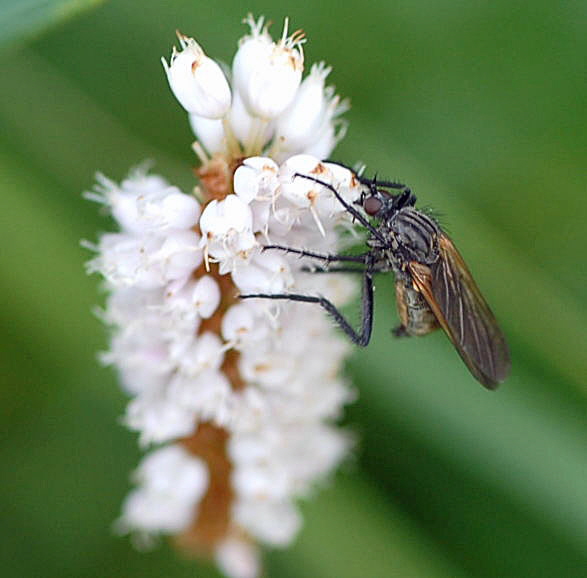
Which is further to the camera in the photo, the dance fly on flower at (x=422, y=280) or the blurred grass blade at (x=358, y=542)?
the blurred grass blade at (x=358, y=542)

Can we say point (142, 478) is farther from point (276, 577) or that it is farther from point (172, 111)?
point (172, 111)

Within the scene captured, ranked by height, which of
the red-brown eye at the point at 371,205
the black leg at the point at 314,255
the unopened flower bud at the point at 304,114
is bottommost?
the black leg at the point at 314,255

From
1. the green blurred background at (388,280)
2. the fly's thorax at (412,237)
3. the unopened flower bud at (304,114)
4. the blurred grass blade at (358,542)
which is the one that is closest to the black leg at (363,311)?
the fly's thorax at (412,237)

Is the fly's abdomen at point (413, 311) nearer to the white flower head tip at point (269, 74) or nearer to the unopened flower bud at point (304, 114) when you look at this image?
the unopened flower bud at point (304, 114)

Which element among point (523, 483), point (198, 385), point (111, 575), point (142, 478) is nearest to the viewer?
point (198, 385)

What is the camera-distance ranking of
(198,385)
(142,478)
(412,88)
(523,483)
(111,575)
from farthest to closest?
(412,88) < (111,575) < (523,483) < (142,478) < (198,385)

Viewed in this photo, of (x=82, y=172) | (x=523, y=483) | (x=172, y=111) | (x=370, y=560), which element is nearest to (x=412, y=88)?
(x=172, y=111)

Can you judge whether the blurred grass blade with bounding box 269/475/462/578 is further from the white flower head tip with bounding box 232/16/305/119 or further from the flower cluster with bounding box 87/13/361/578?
the white flower head tip with bounding box 232/16/305/119
